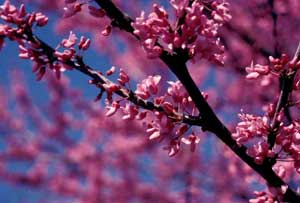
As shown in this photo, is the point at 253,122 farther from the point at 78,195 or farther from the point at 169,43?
the point at 78,195

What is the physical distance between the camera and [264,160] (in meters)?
2.67

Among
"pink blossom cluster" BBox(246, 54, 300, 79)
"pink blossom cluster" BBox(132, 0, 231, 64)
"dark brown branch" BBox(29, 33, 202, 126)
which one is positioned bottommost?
"dark brown branch" BBox(29, 33, 202, 126)

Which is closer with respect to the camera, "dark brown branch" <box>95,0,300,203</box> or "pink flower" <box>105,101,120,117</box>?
"dark brown branch" <box>95,0,300,203</box>

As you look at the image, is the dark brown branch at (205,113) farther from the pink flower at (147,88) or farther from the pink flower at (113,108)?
the pink flower at (113,108)

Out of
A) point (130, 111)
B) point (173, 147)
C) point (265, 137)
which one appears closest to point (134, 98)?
point (130, 111)

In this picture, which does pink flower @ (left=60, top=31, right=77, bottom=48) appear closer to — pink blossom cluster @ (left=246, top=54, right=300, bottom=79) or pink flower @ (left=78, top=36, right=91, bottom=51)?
pink flower @ (left=78, top=36, right=91, bottom=51)

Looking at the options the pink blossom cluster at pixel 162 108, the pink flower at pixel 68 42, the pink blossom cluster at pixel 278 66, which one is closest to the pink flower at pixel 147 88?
the pink blossom cluster at pixel 162 108

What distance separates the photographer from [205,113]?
2580 millimetres

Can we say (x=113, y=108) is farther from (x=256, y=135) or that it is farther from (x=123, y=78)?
(x=256, y=135)

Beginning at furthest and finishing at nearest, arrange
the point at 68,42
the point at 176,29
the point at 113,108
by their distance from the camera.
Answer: the point at 113,108 < the point at 68,42 < the point at 176,29

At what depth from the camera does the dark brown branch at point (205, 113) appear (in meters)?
2.44

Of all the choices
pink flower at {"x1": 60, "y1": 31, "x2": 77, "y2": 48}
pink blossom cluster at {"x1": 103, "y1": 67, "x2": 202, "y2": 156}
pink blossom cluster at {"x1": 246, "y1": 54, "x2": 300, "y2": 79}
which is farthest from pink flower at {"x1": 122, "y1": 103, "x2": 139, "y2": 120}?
pink blossom cluster at {"x1": 246, "y1": 54, "x2": 300, "y2": 79}

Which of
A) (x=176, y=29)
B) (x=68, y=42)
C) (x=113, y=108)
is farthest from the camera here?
(x=113, y=108)

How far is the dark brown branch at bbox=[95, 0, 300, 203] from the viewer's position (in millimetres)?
2441
